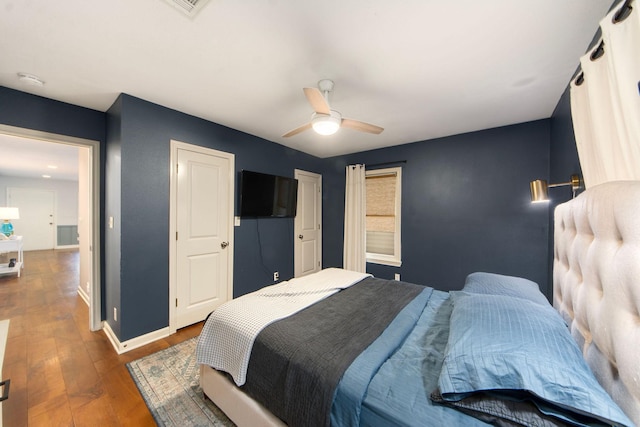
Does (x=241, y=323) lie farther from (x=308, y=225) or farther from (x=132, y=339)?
(x=308, y=225)

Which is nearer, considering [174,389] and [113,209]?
[174,389]

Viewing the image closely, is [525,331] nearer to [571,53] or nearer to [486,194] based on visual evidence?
[571,53]

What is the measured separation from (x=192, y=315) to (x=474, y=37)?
3.57m

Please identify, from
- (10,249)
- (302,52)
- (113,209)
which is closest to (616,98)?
(302,52)

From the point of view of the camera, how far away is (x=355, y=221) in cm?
406

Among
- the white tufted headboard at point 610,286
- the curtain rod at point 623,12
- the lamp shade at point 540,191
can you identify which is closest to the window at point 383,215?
the lamp shade at point 540,191

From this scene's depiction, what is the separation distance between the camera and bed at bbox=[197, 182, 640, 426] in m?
0.79

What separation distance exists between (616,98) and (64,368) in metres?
3.89

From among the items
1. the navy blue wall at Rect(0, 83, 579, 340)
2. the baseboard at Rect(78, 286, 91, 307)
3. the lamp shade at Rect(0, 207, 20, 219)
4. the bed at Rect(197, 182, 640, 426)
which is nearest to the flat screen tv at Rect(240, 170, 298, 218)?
the navy blue wall at Rect(0, 83, 579, 340)

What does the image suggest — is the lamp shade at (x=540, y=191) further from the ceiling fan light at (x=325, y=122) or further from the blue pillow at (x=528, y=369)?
the ceiling fan light at (x=325, y=122)

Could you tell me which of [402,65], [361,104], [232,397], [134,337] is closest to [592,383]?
[232,397]

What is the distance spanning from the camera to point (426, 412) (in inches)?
33.4

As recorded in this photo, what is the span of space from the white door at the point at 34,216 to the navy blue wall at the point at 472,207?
9827 mm

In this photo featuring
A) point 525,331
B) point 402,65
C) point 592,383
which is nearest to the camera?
point 592,383
